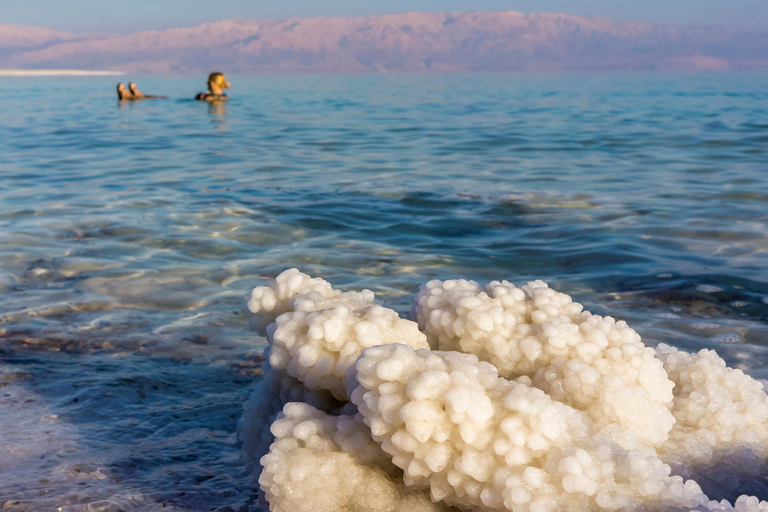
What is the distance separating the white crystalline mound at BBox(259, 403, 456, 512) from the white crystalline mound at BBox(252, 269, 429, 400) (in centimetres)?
16

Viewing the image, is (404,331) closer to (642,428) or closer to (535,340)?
(535,340)

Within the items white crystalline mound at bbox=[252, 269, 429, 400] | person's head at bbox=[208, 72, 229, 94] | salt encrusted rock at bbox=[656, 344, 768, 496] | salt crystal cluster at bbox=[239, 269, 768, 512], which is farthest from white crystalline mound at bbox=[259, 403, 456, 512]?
person's head at bbox=[208, 72, 229, 94]

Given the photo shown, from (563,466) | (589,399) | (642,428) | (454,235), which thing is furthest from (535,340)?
(454,235)

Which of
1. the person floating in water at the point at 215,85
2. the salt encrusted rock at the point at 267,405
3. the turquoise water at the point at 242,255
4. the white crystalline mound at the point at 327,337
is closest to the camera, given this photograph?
the white crystalline mound at the point at 327,337

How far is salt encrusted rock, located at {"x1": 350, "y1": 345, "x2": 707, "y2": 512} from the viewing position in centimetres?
172

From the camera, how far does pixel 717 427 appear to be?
234cm

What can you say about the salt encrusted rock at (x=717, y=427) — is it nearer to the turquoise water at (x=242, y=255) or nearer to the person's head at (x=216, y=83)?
the turquoise water at (x=242, y=255)

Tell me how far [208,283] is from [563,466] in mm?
3946

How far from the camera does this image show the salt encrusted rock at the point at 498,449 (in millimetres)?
1720

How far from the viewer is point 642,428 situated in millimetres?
2197

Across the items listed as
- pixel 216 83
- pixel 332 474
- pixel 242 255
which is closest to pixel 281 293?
pixel 332 474

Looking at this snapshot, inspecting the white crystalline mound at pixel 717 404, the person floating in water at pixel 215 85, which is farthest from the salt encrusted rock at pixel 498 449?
the person floating in water at pixel 215 85

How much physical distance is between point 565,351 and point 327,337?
2.49 ft

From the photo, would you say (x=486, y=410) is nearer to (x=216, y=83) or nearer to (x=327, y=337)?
(x=327, y=337)
